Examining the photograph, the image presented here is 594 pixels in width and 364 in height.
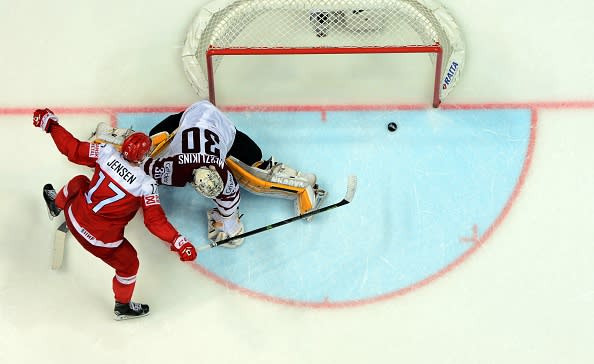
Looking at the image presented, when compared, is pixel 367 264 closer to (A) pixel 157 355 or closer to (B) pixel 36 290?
(A) pixel 157 355

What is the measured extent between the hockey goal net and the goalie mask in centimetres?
96

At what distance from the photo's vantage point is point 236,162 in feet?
15.9

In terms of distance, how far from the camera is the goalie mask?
432cm

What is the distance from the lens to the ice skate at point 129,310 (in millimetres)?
4820

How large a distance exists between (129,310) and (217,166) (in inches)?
40.2

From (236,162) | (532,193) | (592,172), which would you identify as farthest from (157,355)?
(592,172)

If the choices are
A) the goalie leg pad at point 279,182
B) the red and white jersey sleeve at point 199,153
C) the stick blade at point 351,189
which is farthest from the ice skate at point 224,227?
the stick blade at point 351,189

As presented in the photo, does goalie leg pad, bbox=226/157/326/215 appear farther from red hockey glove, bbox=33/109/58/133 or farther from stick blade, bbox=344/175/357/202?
red hockey glove, bbox=33/109/58/133

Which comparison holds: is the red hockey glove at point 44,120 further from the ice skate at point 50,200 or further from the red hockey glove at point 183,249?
the red hockey glove at point 183,249

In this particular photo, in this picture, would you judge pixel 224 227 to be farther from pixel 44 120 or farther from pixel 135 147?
pixel 44 120

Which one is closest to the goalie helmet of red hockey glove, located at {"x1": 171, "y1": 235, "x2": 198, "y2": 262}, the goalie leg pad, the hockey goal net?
red hockey glove, located at {"x1": 171, "y1": 235, "x2": 198, "y2": 262}

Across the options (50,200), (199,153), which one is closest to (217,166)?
(199,153)

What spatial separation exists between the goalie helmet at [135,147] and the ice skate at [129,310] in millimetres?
968

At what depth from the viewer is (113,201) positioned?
4.35m
